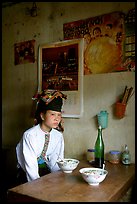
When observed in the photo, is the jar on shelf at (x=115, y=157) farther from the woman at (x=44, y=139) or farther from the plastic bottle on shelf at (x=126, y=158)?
the woman at (x=44, y=139)

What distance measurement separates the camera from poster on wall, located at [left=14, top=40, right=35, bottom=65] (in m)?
2.55

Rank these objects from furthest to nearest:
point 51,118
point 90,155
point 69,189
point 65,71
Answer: point 65,71 → point 90,155 → point 51,118 → point 69,189

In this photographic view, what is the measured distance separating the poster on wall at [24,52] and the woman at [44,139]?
2.79ft

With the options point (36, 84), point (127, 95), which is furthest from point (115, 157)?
point (36, 84)

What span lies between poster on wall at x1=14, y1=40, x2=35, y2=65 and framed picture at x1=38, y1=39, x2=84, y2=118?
131 mm

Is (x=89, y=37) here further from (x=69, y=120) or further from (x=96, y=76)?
(x=69, y=120)

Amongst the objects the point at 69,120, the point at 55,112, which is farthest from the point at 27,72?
the point at 55,112

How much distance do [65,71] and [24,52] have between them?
0.66 m

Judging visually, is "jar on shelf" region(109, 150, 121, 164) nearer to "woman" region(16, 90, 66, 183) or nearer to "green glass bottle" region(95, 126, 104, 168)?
"green glass bottle" region(95, 126, 104, 168)

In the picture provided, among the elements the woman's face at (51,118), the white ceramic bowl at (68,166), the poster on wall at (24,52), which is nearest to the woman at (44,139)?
the woman's face at (51,118)

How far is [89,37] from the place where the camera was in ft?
7.03

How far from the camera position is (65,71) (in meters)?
2.29

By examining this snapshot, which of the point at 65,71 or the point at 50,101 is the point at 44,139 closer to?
the point at 50,101

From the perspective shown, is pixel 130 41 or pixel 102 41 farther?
pixel 102 41
